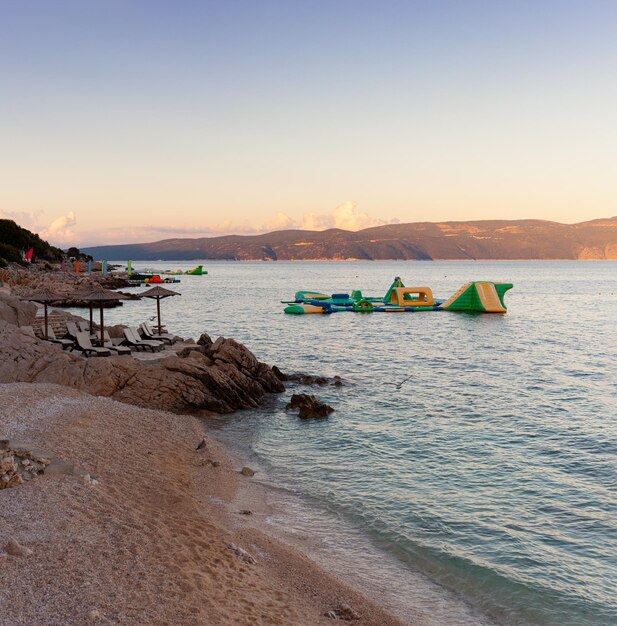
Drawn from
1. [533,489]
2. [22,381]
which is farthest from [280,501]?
[22,381]

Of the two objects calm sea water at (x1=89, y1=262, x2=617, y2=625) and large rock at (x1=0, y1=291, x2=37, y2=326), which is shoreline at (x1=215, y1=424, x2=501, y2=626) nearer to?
calm sea water at (x1=89, y1=262, x2=617, y2=625)

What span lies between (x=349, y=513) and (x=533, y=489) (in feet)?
12.0

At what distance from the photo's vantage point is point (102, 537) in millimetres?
6789

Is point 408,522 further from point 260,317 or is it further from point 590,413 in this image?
point 260,317

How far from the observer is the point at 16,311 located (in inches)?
961

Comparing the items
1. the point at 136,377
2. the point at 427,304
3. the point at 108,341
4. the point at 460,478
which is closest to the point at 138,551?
the point at 460,478

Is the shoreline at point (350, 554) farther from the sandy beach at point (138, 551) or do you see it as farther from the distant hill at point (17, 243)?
the distant hill at point (17, 243)

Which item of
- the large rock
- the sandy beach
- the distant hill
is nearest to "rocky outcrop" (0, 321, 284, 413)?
the sandy beach

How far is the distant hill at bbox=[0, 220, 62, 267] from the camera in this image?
74.9m

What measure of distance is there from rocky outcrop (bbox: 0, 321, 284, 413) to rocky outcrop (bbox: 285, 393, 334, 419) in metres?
1.33

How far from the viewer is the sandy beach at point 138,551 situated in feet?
17.7

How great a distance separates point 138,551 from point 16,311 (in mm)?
20764

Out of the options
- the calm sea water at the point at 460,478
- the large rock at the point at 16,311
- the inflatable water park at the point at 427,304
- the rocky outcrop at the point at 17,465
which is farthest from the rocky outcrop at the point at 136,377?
the inflatable water park at the point at 427,304

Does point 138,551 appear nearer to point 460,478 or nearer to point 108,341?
point 460,478
